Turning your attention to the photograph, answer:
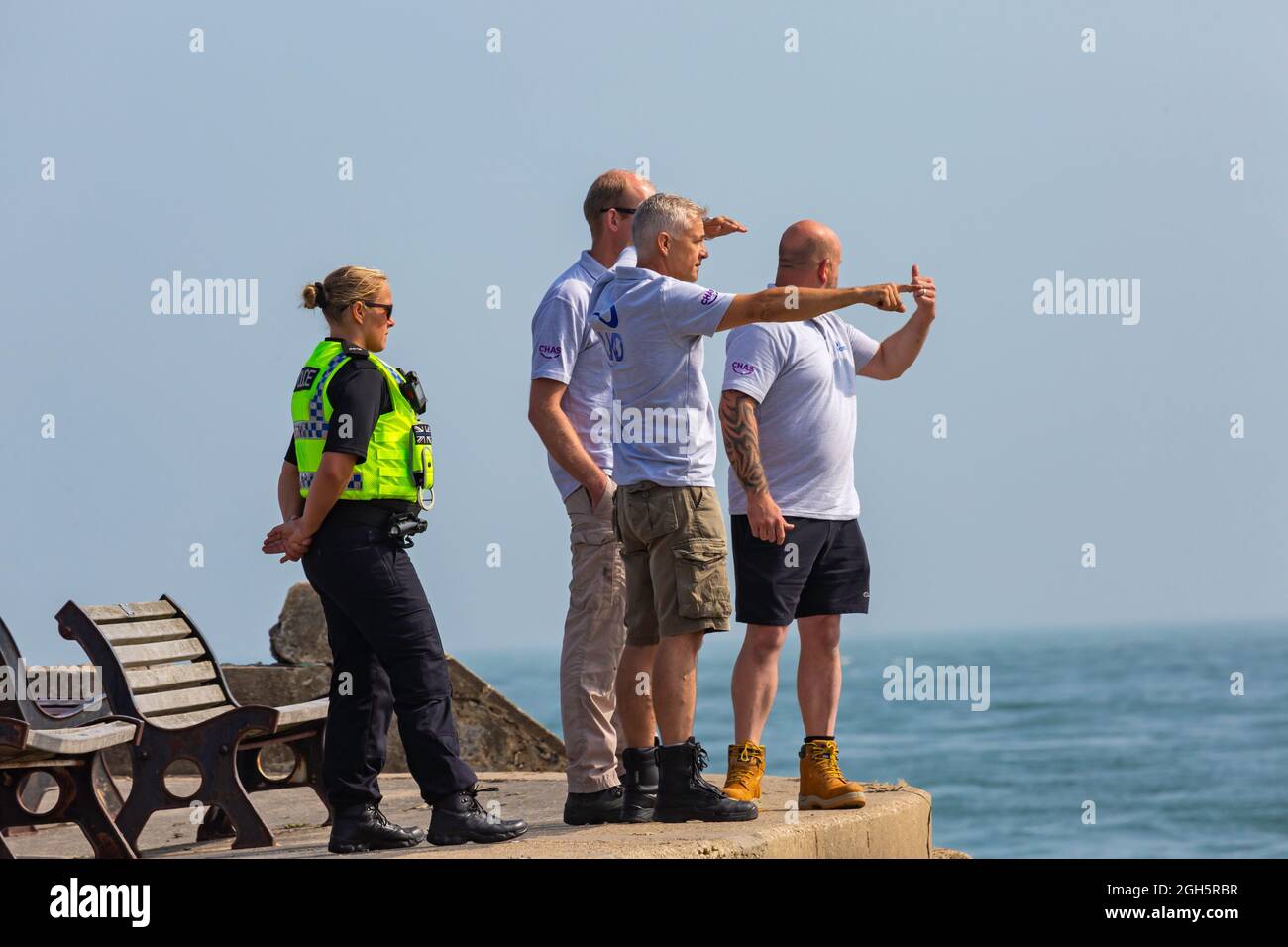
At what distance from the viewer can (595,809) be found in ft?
20.4

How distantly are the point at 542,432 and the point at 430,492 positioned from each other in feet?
1.76

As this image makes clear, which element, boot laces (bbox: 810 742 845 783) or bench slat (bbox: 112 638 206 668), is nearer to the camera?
boot laces (bbox: 810 742 845 783)

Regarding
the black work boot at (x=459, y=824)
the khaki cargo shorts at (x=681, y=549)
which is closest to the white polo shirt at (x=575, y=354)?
the khaki cargo shorts at (x=681, y=549)

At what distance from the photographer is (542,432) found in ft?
20.3

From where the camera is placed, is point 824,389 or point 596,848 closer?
point 596,848

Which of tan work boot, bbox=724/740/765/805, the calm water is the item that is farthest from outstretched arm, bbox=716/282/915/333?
the calm water

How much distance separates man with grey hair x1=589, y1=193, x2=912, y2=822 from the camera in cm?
581

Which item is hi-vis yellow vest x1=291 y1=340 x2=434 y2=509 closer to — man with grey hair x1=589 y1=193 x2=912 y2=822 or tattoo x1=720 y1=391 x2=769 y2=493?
man with grey hair x1=589 y1=193 x2=912 y2=822

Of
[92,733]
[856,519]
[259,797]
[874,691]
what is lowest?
[874,691]

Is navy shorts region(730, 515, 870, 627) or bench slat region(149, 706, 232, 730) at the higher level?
navy shorts region(730, 515, 870, 627)

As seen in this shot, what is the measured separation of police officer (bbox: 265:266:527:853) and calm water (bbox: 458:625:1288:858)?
34.8 metres

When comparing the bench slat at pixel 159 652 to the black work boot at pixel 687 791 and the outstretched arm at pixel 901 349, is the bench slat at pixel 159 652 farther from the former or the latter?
the outstretched arm at pixel 901 349
